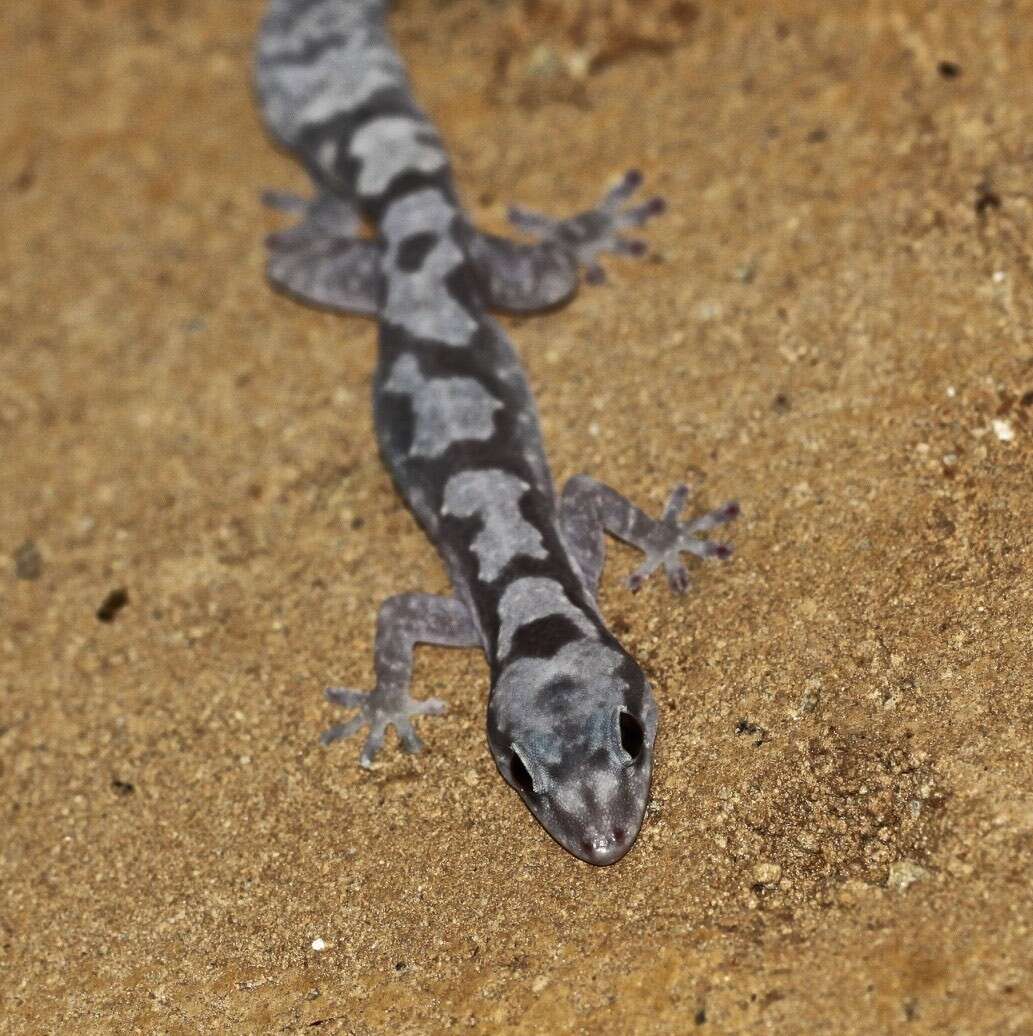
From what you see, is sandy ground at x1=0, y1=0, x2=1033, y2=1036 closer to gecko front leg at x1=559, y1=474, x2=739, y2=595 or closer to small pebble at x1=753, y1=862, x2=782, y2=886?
small pebble at x1=753, y1=862, x2=782, y2=886

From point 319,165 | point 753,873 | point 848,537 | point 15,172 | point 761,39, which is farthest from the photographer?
point 15,172

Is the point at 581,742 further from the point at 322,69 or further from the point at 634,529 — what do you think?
the point at 322,69

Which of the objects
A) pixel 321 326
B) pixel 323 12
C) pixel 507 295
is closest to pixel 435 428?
pixel 507 295

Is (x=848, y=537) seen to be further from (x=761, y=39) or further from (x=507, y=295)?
(x=761, y=39)

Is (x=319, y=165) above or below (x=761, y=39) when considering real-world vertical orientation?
below

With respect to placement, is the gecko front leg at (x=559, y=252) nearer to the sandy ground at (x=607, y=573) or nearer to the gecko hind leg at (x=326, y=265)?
the sandy ground at (x=607, y=573)

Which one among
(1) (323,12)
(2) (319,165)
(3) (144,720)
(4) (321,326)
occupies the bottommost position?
(3) (144,720)

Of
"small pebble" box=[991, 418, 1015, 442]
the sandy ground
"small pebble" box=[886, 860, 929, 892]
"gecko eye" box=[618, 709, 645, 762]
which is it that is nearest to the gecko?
"gecko eye" box=[618, 709, 645, 762]
